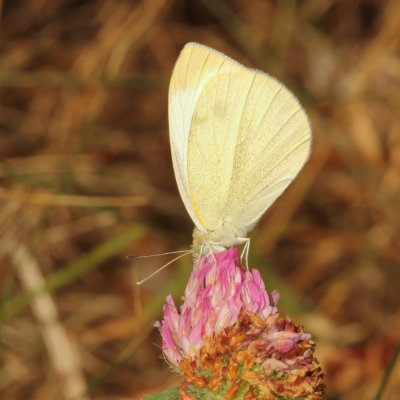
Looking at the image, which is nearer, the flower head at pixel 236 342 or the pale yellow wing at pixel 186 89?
the flower head at pixel 236 342

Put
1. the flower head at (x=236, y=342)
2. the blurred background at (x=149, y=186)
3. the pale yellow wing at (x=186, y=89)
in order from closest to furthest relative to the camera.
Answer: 1. the flower head at (x=236, y=342)
2. the pale yellow wing at (x=186, y=89)
3. the blurred background at (x=149, y=186)

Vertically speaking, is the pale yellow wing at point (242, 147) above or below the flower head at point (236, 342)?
above

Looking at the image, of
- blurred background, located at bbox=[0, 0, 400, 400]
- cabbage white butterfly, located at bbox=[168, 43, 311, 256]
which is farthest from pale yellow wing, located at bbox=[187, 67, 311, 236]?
blurred background, located at bbox=[0, 0, 400, 400]

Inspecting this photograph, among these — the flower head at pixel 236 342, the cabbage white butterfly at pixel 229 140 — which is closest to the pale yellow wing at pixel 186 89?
the cabbage white butterfly at pixel 229 140

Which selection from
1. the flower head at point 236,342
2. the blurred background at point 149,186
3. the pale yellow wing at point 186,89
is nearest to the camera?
the flower head at point 236,342

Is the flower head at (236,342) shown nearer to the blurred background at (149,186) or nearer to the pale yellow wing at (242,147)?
the pale yellow wing at (242,147)

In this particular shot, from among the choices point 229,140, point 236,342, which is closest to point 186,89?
point 229,140

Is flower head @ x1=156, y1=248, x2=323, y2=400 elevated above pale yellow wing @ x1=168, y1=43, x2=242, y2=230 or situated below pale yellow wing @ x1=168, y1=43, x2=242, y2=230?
below

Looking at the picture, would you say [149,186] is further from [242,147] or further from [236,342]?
[236,342]

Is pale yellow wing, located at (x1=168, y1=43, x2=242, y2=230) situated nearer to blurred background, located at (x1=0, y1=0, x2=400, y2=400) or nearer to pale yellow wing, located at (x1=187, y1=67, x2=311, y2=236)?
pale yellow wing, located at (x1=187, y1=67, x2=311, y2=236)
